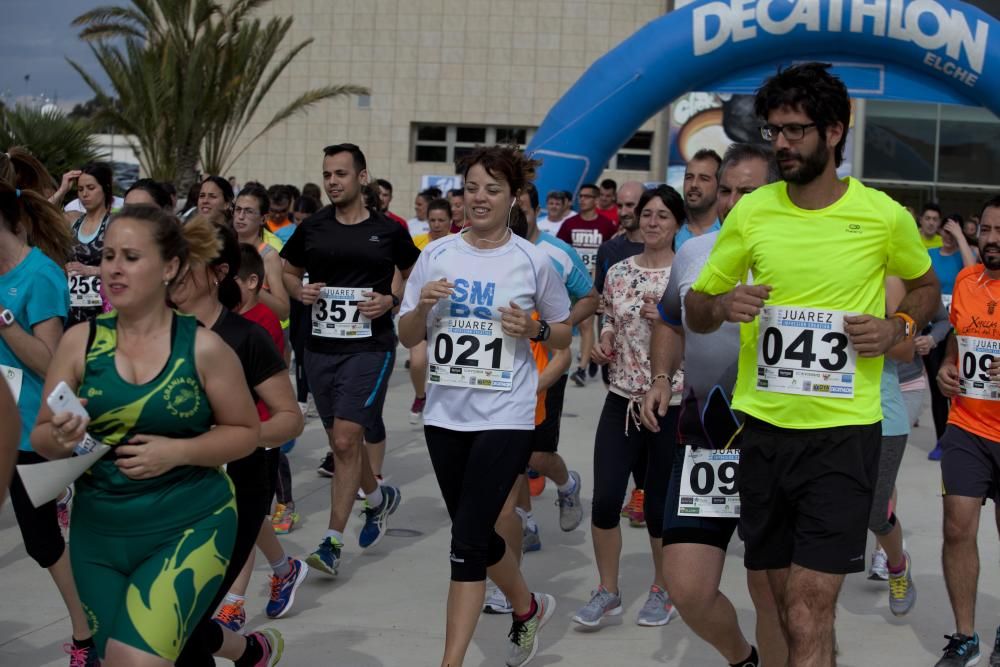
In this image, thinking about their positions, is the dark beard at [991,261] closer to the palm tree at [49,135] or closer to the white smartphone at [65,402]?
the white smartphone at [65,402]

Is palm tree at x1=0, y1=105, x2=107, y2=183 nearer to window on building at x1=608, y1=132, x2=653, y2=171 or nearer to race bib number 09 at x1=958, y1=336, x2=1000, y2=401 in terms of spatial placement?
race bib number 09 at x1=958, y1=336, x2=1000, y2=401

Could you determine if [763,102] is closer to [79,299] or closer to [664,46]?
[79,299]

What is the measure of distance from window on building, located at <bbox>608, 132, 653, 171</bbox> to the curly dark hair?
1260 inches

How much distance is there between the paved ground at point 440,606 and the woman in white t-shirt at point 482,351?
1.99 feet

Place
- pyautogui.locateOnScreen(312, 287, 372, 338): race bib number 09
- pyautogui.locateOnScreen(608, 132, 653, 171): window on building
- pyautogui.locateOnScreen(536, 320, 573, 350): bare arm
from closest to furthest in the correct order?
1. pyautogui.locateOnScreen(536, 320, 573, 350): bare arm
2. pyautogui.locateOnScreen(312, 287, 372, 338): race bib number 09
3. pyautogui.locateOnScreen(608, 132, 653, 171): window on building

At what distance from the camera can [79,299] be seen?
24.8ft

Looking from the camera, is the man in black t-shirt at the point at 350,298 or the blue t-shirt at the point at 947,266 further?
the blue t-shirt at the point at 947,266

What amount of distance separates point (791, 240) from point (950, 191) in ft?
88.1

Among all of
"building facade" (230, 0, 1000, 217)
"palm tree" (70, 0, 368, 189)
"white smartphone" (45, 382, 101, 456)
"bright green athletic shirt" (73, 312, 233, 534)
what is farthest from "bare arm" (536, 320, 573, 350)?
"building facade" (230, 0, 1000, 217)

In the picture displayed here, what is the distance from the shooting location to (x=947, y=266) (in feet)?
35.3

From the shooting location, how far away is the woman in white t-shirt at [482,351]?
4656 mm

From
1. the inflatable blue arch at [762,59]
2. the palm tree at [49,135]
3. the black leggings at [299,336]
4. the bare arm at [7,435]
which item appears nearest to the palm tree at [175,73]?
the palm tree at [49,135]

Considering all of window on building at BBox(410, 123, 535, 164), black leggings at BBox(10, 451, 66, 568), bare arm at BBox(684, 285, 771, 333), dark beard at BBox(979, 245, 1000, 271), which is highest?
window on building at BBox(410, 123, 535, 164)

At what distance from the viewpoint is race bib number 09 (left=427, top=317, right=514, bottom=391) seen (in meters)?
4.77
